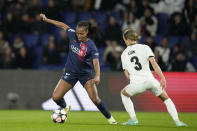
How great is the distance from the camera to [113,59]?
1775cm

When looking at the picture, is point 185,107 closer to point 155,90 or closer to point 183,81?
point 183,81

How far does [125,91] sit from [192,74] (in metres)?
5.81

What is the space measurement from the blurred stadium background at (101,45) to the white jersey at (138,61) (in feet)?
18.8

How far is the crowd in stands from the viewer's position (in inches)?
701

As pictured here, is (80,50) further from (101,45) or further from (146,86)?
(101,45)

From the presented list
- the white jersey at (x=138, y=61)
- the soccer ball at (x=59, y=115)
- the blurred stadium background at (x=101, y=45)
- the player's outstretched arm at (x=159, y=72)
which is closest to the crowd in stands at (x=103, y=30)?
the blurred stadium background at (x=101, y=45)

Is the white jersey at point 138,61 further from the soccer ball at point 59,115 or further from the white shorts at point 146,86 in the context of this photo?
the soccer ball at point 59,115

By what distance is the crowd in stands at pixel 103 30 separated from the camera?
17.8 meters

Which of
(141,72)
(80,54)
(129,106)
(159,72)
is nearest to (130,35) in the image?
(141,72)

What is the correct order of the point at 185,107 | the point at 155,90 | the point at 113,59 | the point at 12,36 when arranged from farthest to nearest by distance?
the point at 12,36 → the point at 113,59 → the point at 185,107 → the point at 155,90

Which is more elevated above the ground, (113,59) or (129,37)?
(129,37)

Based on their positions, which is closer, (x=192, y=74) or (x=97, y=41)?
(x=192, y=74)

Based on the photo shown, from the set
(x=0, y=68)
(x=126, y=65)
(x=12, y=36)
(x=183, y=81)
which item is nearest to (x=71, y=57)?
(x=126, y=65)

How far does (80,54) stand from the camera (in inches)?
432
